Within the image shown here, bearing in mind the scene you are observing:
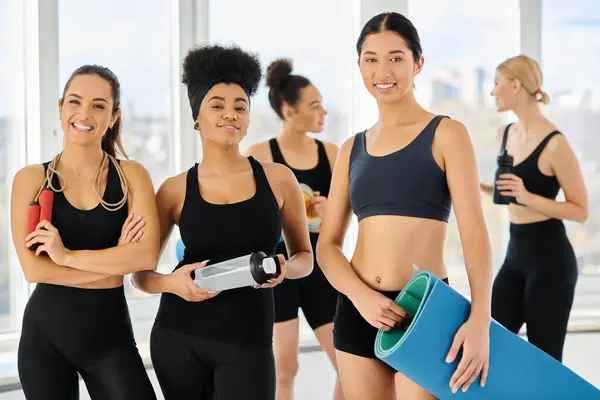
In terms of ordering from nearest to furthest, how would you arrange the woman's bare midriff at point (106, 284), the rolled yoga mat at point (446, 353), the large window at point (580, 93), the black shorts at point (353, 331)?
the rolled yoga mat at point (446, 353) < the black shorts at point (353, 331) < the woman's bare midriff at point (106, 284) < the large window at point (580, 93)

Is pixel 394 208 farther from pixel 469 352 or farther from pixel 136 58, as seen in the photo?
pixel 136 58

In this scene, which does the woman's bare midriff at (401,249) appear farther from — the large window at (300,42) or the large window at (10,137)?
the large window at (300,42)

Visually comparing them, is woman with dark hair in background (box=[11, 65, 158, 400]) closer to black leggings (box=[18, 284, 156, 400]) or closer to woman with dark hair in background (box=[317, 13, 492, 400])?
black leggings (box=[18, 284, 156, 400])

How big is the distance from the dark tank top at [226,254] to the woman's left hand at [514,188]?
1.28 metres

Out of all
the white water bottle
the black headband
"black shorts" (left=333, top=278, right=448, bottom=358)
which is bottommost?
"black shorts" (left=333, top=278, right=448, bottom=358)

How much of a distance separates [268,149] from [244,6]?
4.51 feet

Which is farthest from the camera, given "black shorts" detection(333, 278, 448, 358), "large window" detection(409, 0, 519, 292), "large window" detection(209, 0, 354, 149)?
"large window" detection(409, 0, 519, 292)

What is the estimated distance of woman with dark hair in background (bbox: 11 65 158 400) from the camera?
81.0 inches

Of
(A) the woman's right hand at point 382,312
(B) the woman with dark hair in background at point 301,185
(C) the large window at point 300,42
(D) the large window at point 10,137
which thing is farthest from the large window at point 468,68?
(A) the woman's right hand at point 382,312

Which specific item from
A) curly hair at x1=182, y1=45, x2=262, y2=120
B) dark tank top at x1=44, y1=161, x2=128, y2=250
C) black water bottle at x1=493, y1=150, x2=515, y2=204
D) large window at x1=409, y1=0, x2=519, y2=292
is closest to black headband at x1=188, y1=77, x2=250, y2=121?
curly hair at x1=182, y1=45, x2=262, y2=120

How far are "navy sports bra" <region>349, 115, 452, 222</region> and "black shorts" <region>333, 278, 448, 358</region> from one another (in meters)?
0.19

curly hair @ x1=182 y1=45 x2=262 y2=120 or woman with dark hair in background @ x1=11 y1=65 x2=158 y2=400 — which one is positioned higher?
curly hair @ x1=182 y1=45 x2=262 y2=120

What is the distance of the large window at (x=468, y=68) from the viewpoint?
191 inches

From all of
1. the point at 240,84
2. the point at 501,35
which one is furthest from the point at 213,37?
the point at 240,84
